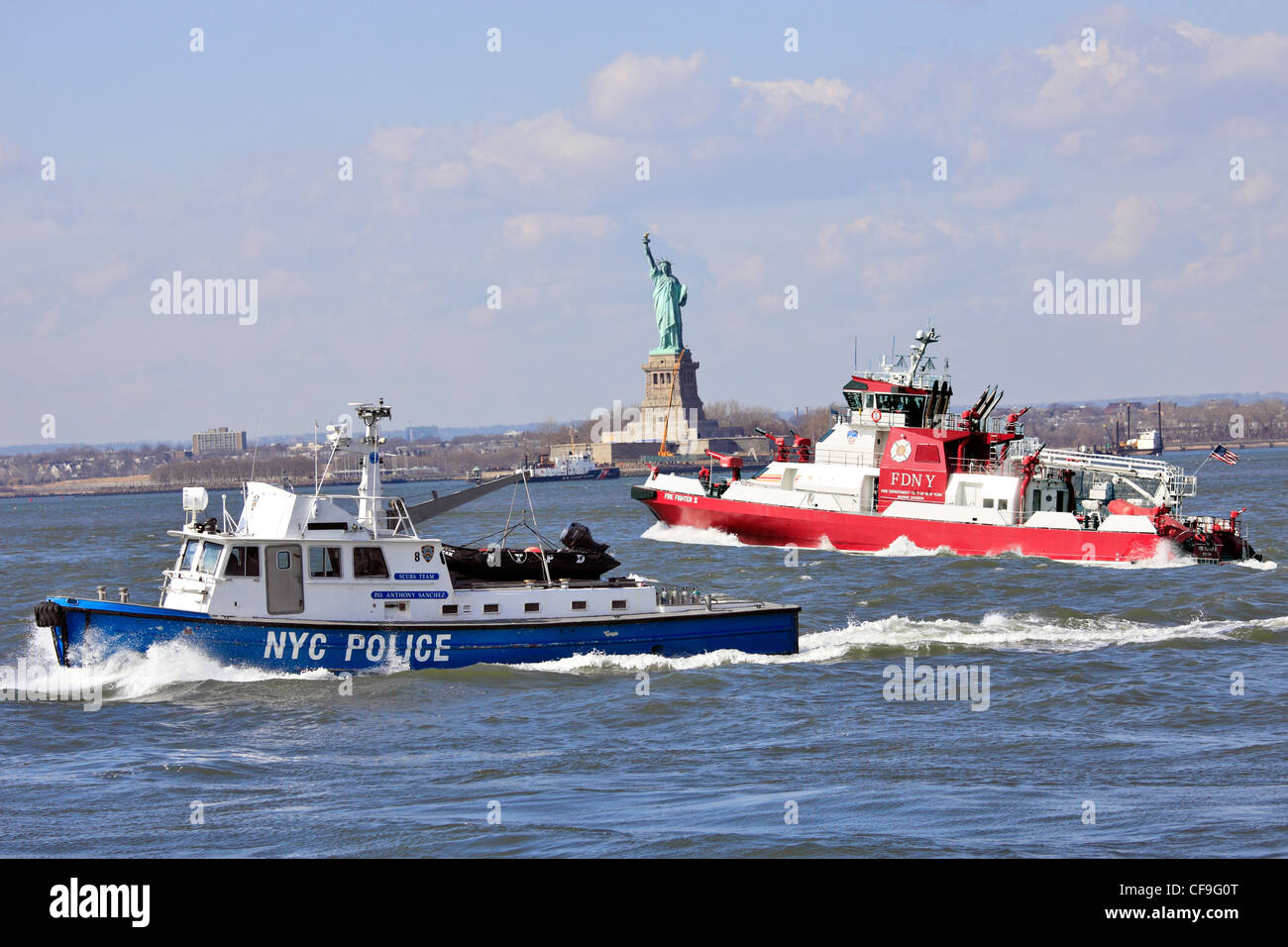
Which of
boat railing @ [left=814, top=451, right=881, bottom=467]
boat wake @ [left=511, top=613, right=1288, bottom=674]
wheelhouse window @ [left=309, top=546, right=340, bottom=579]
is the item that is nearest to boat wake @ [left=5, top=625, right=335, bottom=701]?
wheelhouse window @ [left=309, top=546, right=340, bottom=579]

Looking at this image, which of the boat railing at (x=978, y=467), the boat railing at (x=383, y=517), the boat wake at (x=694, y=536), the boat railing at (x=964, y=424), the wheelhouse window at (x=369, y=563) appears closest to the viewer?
the wheelhouse window at (x=369, y=563)

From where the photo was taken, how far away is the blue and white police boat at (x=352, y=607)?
72.9 ft

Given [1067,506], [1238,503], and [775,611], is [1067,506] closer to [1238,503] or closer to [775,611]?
[775,611]

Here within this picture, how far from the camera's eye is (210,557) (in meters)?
22.8

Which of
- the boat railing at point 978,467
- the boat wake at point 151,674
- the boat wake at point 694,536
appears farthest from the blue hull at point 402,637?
the boat wake at point 694,536

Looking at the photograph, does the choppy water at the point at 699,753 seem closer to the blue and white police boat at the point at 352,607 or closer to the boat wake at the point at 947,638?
the boat wake at the point at 947,638

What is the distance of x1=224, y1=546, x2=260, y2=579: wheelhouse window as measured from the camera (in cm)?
2247

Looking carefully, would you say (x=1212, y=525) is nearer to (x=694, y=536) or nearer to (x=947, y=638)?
(x=694, y=536)

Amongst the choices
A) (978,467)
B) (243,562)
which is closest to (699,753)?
(243,562)

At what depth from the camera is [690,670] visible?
940 inches

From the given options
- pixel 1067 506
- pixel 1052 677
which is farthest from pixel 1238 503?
pixel 1052 677

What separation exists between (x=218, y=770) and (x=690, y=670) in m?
8.96

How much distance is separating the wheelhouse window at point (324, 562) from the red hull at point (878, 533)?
3168 centimetres

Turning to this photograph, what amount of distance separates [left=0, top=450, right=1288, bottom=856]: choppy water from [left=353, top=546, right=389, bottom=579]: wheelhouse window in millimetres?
1837
